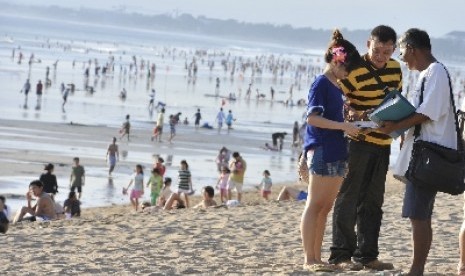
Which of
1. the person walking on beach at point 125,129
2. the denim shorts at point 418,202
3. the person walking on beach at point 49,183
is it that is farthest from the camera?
the person walking on beach at point 125,129

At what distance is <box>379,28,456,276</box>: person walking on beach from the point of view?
22.4ft

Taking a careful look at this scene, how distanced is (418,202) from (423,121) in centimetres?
49

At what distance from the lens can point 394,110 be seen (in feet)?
22.6

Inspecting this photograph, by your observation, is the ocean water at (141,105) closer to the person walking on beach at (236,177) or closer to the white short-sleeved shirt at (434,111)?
the person walking on beach at (236,177)

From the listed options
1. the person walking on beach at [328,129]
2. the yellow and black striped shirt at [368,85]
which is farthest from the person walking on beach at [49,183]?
the person walking on beach at [328,129]

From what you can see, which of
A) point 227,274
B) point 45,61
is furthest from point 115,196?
point 45,61

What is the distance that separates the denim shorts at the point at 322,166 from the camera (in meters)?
7.34

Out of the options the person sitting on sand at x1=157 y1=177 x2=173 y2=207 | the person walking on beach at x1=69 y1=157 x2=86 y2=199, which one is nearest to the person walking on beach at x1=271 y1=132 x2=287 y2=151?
the person walking on beach at x1=69 y1=157 x2=86 y2=199

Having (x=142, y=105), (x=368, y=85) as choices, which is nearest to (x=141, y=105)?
(x=142, y=105)

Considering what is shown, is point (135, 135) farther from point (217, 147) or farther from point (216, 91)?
point (216, 91)

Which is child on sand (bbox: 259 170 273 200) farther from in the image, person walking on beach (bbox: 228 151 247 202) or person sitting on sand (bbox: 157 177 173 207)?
person sitting on sand (bbox: 157 177 173 207)

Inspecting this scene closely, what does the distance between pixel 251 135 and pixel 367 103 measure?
101ft

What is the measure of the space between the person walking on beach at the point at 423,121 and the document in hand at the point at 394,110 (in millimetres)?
32

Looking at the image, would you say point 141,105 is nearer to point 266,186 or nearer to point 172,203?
point 266,186
